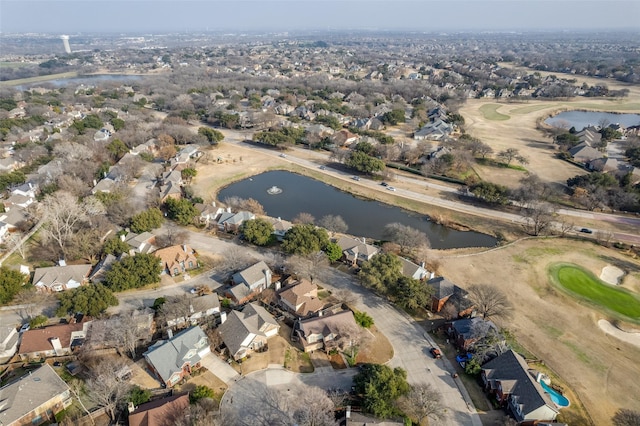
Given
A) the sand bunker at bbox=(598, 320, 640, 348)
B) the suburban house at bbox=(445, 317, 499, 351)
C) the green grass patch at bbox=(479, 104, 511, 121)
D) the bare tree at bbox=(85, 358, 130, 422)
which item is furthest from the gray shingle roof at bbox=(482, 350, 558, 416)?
the green grass patch at bbox=(479, 104, 511, 121)

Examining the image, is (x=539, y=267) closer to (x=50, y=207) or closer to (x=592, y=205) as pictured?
(x=592, y=205)

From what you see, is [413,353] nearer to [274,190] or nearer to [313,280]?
[313,280]

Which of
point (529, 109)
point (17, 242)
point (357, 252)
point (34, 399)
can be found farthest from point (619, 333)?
point (529, 109)

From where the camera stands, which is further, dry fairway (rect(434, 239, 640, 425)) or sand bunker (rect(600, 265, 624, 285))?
sand bunker (rect(600, 265, 624, 285))

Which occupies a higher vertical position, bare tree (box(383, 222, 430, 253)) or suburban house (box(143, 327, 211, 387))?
bare tree (box(383, 222, 430, 253))

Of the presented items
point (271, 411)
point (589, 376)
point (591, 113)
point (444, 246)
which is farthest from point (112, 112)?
point (591, 113)

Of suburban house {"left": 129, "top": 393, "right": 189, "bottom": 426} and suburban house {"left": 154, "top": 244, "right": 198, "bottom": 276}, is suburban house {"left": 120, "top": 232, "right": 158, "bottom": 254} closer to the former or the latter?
suburban house {"left": 154, "top": 244, "right": 198, "bottom": 276}
